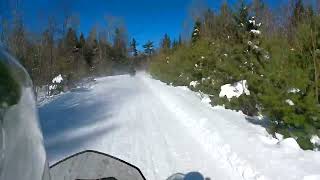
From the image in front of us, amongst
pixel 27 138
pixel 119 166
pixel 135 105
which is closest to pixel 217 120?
pixel 135 105

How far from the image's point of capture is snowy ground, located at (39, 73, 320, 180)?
616 centimetres

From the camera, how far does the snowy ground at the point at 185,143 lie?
6.16 m

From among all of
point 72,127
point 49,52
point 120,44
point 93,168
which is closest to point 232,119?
point 72,127

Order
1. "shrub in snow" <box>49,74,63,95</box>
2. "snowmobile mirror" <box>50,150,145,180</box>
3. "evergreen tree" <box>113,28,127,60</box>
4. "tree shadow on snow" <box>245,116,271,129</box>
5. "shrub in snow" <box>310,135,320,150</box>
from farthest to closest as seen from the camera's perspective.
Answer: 1. "evergreen tree" <box>113,28,127,60</box>
2. "shrub in snow" <box>49,74,63,95</box>
3. "tree shadow on snow" <box>245,116,271,129</box>
4. "shrub in snow" <box>310,135,320,150</box>
5. "snowmobile mirror" <box>50,150,145,180</box>

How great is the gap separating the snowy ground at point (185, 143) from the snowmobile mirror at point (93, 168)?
3.15 meters

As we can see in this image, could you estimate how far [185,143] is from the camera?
327 inches

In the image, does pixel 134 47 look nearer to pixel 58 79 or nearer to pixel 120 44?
pixel 120 44

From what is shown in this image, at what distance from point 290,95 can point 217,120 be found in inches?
129

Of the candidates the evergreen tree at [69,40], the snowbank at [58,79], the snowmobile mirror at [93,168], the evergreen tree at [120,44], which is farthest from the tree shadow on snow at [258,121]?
the evergreen tree at [120,44]

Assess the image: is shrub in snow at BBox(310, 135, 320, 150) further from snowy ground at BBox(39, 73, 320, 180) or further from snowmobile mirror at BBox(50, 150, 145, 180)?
snowmobile mirror at BBox(50, 150, 145, 180)

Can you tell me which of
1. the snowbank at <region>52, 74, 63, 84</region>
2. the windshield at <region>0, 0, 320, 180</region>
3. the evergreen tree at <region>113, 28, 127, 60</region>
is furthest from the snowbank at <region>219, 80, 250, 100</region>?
the evergreen tree at <region>113, 28, 127, 60</region>

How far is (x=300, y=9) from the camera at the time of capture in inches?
356

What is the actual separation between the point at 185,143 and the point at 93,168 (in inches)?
217

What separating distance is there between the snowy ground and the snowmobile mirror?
3146mm
